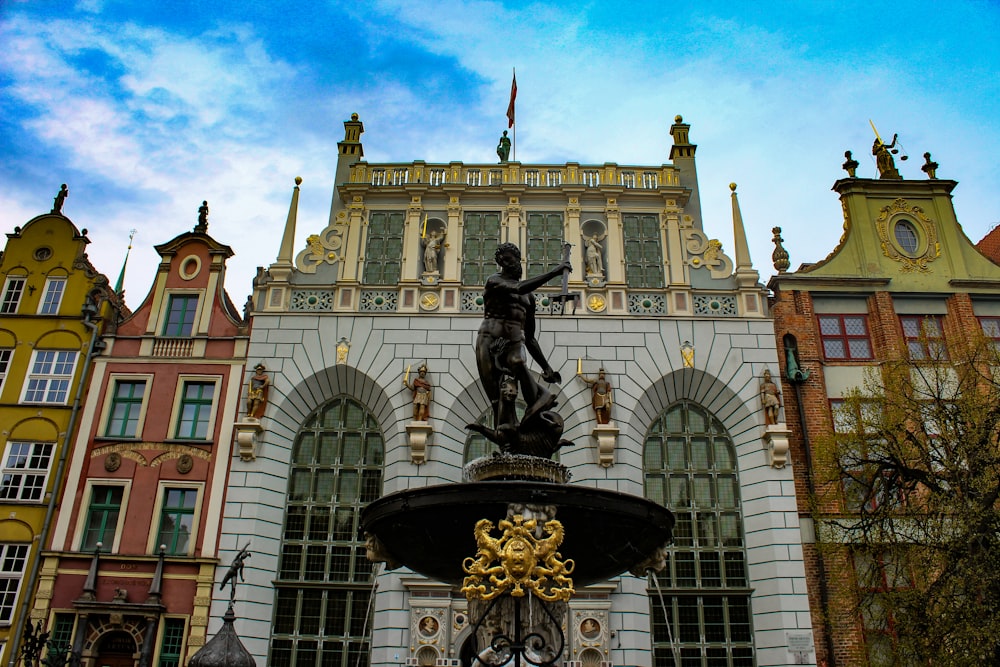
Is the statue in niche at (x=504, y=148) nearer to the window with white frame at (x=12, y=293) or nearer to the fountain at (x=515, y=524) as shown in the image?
the window with white frame at (x=12, y=293)

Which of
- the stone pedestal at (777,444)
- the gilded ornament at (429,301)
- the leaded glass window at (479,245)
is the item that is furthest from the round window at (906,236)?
the gilded ornament at (429,301)

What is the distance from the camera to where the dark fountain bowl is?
31.9ft

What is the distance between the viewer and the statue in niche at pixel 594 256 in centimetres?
2762

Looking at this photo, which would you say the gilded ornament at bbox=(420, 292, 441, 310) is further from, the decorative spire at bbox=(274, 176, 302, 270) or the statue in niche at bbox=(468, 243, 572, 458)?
the statue in niche at bbox=(468, 243, 572, 458)

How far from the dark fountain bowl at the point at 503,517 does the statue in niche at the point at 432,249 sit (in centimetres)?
1676

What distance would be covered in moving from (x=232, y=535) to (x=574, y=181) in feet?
51.5

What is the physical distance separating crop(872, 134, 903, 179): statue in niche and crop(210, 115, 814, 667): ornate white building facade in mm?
6078

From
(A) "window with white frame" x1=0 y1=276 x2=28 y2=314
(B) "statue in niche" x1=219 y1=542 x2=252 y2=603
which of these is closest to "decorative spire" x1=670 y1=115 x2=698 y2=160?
(B) "statue in niche" x1=219 y1=542 x2=252 y2=603

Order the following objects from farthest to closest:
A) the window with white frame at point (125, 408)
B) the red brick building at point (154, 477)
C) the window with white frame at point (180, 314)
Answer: the window with white frame at point (180, 314) → the window with white frame at point (125, 408) → the red brick building at point (154, 477)

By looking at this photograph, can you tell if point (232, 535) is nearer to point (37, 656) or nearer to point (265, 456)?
point (265, 456)

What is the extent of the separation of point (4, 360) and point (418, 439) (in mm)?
13509

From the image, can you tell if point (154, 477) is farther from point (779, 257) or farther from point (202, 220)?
→ point (779, 257)

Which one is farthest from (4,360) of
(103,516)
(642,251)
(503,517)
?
(503,517)

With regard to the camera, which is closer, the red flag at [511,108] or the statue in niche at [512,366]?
the statue in niche at [512,366]
